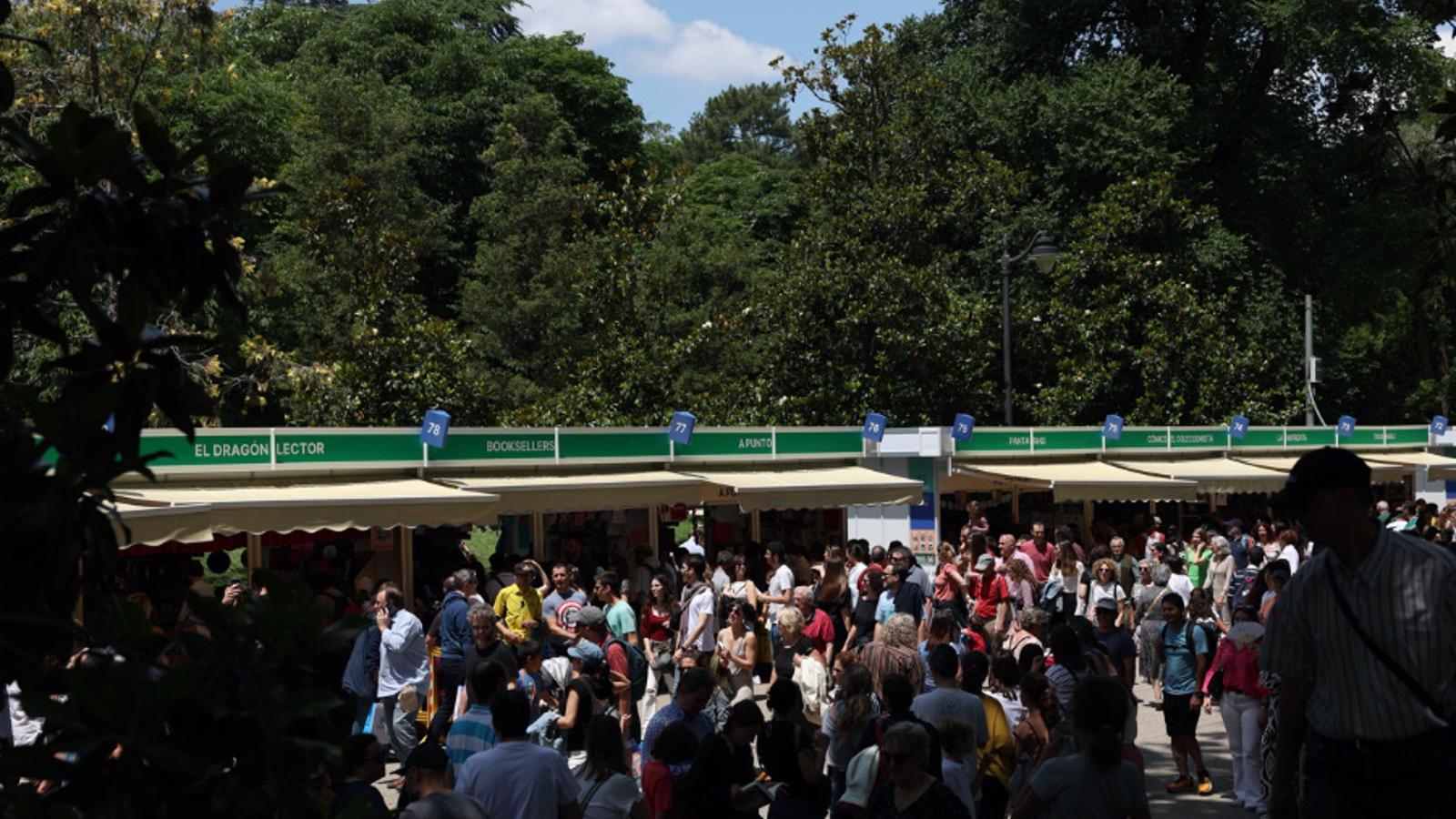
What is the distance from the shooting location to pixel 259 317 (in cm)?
3506

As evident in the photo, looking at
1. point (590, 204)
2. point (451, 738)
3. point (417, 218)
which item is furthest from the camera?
point (417, 218)

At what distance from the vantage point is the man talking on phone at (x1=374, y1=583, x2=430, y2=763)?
40.4 ft

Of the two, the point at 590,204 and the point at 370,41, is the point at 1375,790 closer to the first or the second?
the point at 590,204

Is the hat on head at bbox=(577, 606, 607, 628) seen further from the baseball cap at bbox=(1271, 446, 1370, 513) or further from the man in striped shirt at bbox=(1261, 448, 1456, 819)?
the baseball cap at bbox=(1271, 446, 1370, 513)

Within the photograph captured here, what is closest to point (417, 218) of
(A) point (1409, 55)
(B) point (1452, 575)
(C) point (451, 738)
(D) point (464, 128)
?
(D) point (464, 128)

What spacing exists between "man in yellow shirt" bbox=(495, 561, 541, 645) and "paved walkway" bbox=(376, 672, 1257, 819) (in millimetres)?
1514

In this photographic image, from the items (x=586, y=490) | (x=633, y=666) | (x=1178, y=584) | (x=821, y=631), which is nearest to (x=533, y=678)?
(x=633, y=666)

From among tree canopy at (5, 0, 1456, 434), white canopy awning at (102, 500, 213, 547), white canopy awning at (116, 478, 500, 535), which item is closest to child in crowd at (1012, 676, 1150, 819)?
white canopy awning at (102, 500, 213, 547)

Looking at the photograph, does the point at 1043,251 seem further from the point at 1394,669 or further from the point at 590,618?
the point at 1394,669

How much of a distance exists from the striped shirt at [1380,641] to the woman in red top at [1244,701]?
741 cm

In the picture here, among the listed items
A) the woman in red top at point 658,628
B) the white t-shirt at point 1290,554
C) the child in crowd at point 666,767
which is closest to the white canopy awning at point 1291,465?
the white t-shirt at point 1290,554

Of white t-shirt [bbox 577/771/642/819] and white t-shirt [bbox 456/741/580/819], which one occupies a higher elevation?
white t-shirt [bbox 456/741/580/819]

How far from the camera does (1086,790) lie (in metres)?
5.82

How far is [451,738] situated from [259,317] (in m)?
28.4
